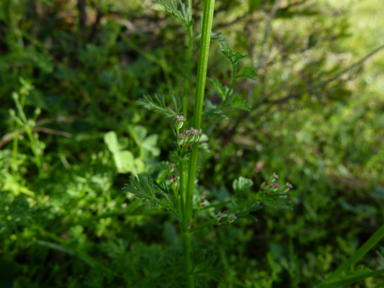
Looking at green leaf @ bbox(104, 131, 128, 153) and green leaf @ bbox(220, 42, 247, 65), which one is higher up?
green leaf @ bbox(220, 42, 247, 65)

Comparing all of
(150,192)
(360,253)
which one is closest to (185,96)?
(150,192)

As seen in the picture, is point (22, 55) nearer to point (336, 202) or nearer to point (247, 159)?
point (247, 159)

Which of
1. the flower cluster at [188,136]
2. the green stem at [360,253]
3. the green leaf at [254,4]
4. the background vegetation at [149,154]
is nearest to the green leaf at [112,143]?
the background vegetation at [149,154]

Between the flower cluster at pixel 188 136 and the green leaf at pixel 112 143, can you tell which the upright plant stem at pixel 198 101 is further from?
the green leaf at pixel 112 143

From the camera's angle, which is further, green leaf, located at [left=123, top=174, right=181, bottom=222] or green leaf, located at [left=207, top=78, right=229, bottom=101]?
green leaf, located at [left=207, top=78, right=229, bottom=101]

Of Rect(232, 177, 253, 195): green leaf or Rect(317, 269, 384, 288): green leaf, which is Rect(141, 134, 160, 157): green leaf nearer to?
Rect(232, 177, 253, 195): green leaf

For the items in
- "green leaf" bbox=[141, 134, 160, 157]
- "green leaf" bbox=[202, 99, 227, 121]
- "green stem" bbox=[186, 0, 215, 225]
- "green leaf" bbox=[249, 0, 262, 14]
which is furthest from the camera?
"green leaf" bbox=[249, 0, 262, 14]

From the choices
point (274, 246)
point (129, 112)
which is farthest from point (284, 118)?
point (129, 112)

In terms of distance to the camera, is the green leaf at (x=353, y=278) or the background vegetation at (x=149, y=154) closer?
the green leaf at (x=353, y=278)

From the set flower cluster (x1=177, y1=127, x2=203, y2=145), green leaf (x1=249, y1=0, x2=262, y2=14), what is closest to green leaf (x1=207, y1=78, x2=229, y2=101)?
flower cluster (x1=177, y1=127, x2=203, y2=145)
